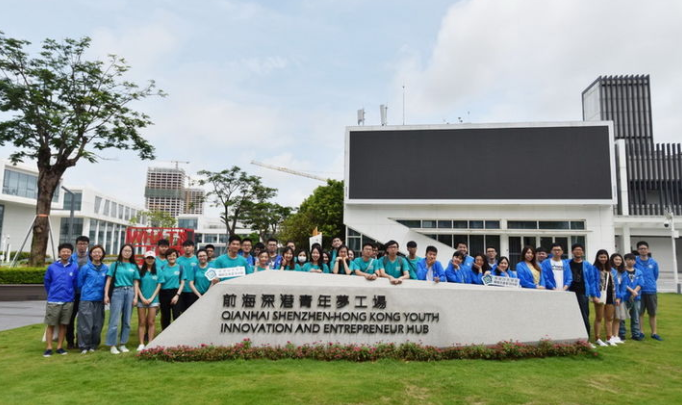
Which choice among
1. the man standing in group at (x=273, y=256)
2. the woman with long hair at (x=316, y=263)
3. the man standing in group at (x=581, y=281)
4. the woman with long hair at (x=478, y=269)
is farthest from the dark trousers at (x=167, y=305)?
the man standing in group at (x=581, y=281)

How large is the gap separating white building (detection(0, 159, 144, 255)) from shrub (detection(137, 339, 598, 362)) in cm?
1764

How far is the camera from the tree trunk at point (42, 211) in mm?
12406

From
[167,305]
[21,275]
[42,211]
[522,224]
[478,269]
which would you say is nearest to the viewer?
[167,305]

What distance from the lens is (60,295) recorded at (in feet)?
18.1

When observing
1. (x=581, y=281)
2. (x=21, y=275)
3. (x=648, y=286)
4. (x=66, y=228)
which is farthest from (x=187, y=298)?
(x=66, y=228)

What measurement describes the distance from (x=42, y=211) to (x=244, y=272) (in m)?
10.2

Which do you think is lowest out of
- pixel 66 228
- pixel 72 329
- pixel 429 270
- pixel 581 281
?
pixel 72 329

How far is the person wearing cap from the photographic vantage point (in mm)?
5652

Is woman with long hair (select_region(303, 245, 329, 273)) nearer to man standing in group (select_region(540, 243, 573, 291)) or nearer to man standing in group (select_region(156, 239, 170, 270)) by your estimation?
man standing in group (select_region(156, 239, 170, 270))

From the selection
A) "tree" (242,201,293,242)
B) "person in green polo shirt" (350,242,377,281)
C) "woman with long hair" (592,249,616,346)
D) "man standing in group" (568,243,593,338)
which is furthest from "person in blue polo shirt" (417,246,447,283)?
"tree" (242,201,293,242)

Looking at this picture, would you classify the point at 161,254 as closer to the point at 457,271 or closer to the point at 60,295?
the point at 60,295

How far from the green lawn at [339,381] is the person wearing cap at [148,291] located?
523 mm

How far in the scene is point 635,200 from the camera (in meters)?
32.9

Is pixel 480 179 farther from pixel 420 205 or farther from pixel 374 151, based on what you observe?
pixel 374 151
